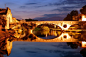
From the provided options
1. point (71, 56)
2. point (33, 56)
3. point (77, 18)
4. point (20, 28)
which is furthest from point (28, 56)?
point (77, 18)

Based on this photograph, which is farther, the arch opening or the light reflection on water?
the arch opening

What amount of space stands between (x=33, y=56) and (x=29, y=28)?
159 ft

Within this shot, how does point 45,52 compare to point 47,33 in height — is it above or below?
above

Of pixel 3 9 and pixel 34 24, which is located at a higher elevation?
pixel 3 9

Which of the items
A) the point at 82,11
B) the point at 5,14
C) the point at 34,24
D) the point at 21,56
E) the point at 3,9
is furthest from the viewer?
the point at 82,11

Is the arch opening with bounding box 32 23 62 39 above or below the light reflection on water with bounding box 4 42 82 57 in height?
below

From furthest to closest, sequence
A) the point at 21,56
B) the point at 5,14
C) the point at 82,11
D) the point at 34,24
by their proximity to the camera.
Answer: the point at 82,11
the point at 34,24
the point at 5,14
the point at 21,56

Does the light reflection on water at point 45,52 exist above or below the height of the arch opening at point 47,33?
above

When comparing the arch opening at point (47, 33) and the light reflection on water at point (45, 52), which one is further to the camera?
the arch opening at point (47, 33)

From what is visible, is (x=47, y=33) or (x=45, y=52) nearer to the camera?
(x=45, y=52)

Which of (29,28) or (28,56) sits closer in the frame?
(28,56)

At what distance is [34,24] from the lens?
5919cm

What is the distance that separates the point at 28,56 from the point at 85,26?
169 ft

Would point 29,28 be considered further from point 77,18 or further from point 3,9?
point 77,18
